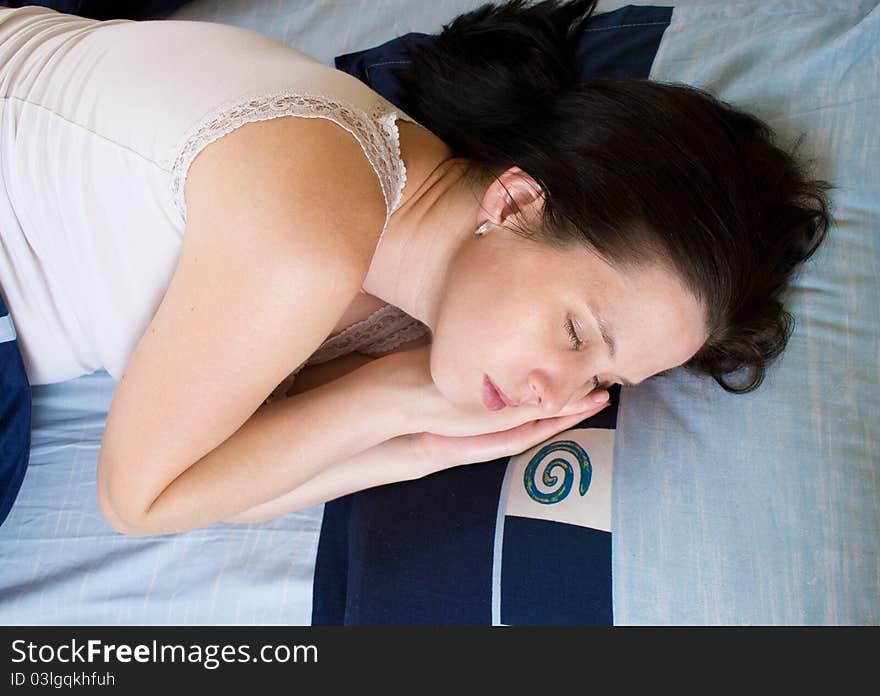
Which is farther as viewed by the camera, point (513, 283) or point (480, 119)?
point (480, 119)

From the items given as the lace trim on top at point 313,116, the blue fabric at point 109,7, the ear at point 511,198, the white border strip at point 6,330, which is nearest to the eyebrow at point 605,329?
the ear at point 511,198

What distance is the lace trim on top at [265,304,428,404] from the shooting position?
4.83 feet

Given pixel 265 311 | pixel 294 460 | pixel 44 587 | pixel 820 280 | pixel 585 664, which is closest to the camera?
pixel 265 311

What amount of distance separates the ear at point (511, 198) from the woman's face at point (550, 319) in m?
0.02

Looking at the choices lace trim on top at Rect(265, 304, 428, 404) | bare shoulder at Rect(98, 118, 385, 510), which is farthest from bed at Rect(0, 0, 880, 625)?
bare shoulder at Rect(98, 118, 385, 510)

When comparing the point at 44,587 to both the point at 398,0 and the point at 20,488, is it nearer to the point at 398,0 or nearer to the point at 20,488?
the point at 20,488

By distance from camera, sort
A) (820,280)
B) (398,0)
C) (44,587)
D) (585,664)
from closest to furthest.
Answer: (585,664) < (820,280) < (44,587) < (398,0)

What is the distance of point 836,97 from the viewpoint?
4.27 ft

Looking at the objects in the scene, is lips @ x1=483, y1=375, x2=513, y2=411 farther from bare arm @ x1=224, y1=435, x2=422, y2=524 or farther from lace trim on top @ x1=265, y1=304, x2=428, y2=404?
lace trim on top @ x1=265, y1=304, x2=428, y2=404

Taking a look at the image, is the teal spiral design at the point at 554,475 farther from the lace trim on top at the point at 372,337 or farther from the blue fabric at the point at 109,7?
the blue fabric at the point at 109,7

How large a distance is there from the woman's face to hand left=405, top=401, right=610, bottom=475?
15 centimetres

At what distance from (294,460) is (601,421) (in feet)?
1.52

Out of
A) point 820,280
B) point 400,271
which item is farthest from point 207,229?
point 820,280

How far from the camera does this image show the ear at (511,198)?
1.09m
